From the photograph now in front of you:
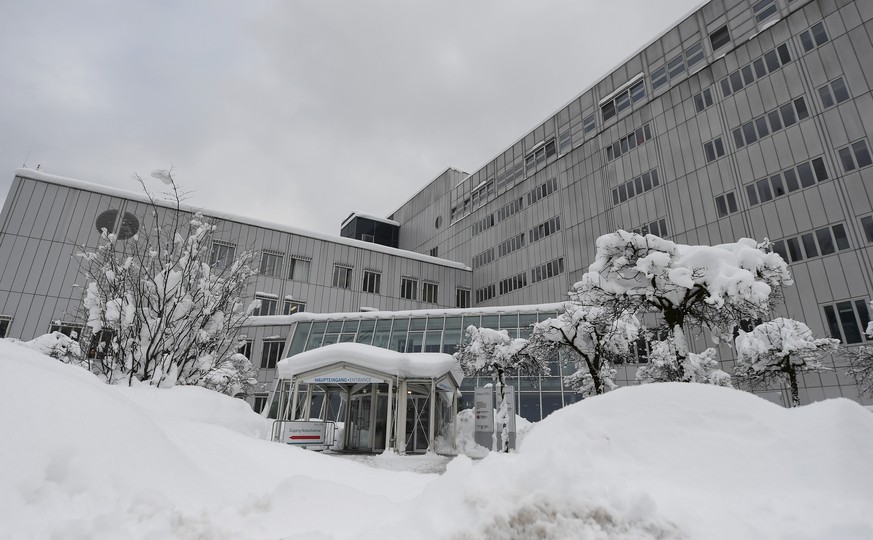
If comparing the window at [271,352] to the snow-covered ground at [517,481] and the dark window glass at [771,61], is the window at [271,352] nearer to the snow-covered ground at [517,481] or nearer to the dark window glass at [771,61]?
the snow-covered ground at [517,481]

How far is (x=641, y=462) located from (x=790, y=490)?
99 cm

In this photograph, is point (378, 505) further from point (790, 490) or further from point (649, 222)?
point (649, 222)

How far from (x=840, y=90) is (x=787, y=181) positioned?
4.67 metres

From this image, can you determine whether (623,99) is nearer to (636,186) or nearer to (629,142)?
(629,142)

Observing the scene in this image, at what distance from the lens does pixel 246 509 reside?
129 inches

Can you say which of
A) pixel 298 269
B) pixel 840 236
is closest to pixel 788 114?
pixel 840 236

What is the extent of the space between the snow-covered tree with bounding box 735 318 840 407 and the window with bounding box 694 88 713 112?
55.7ft

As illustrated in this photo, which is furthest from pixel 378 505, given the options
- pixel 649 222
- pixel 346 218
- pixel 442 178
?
pixel 346 218

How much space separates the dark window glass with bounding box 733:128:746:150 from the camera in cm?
2553

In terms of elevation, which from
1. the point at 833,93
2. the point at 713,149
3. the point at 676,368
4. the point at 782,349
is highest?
the point at 833,93

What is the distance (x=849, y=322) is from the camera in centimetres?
2000

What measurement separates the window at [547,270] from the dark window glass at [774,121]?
15219 millimetres

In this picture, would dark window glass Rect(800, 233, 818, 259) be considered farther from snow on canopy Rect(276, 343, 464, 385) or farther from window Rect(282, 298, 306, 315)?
window Rect(282, 298, 306, 315)

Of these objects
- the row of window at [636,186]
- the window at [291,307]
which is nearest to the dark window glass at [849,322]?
the row of window at [636,186]
